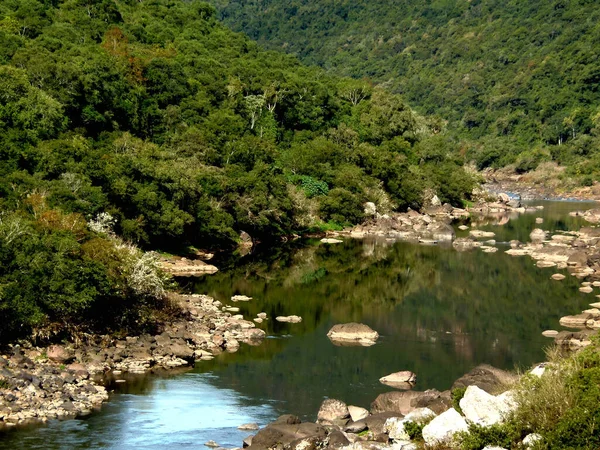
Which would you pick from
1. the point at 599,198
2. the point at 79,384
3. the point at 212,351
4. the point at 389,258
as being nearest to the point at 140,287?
the point at 212,351

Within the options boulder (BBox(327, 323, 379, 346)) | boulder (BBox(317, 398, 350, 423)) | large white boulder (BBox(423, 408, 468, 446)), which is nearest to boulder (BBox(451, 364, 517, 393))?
boulder (BBox(317, 398, 350, 423))

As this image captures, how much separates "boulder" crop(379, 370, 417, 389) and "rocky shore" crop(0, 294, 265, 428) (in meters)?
9.23

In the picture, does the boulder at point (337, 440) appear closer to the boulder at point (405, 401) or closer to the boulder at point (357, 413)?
the boulder at point (357, 413)

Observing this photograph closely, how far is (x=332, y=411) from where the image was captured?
108 ft

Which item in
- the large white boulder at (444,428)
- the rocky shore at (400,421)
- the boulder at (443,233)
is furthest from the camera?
the boulder at (443,233)

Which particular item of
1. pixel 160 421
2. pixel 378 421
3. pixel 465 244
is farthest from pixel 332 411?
pixel 465 244

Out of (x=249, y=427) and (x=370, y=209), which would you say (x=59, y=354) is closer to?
(x=249, y=427)

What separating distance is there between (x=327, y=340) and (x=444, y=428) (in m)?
21.5

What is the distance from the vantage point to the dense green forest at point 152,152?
140 ft

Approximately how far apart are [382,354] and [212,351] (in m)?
9.50

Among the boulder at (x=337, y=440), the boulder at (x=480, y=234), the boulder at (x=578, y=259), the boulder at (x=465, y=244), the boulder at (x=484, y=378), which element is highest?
the boulder at (x=480, y=234)

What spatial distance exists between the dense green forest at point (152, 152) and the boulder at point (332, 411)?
1411cm

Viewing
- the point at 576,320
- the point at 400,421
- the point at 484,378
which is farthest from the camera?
the point at 576,320

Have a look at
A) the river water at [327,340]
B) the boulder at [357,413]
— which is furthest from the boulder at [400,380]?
the boulder at [357,413]
